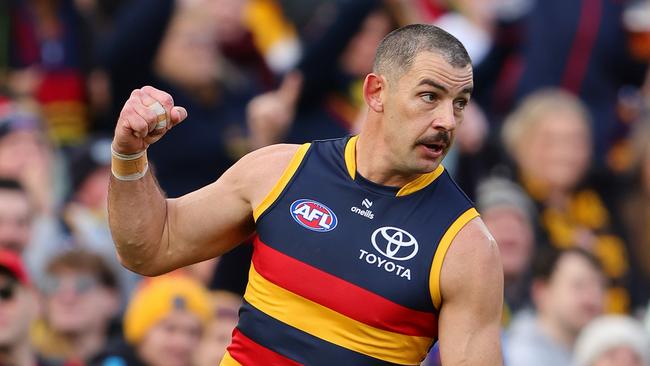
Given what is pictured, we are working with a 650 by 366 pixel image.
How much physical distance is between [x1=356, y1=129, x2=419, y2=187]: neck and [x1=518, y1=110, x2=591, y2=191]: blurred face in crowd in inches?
209

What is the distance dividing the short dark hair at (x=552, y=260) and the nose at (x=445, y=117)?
4.69 meters

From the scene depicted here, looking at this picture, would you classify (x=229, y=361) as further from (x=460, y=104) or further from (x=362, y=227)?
(x=460, y=104)

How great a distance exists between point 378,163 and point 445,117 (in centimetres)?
38

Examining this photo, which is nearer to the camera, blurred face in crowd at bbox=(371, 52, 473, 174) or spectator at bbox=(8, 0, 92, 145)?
blurred face in crowd at bbox=(371, 52, 473, 174)

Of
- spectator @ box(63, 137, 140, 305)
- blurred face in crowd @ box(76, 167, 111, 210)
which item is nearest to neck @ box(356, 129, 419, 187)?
spectator @ box(63, 137, 140, 305)

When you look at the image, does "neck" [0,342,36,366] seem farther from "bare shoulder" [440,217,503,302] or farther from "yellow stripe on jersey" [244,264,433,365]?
"bare shoulder" [440,217,503,302]

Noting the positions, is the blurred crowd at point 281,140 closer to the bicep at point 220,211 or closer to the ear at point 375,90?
the bicep at point 220,211

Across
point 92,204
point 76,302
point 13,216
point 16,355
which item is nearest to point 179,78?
point 92,204

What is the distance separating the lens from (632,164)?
11602mm

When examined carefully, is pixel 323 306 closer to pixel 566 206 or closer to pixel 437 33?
pixel 437 33

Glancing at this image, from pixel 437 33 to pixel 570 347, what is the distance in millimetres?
4706

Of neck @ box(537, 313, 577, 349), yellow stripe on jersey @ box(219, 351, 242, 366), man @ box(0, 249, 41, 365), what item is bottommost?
man @ box(0, 249, 41, 365)

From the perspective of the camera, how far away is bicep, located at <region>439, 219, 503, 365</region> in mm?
5922

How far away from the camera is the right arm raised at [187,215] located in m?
6.25
